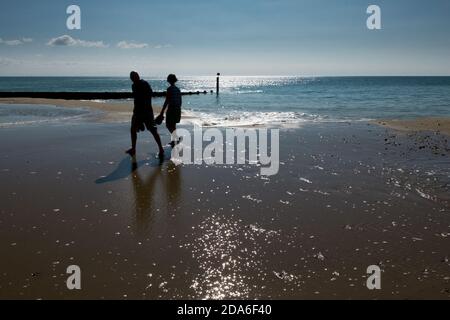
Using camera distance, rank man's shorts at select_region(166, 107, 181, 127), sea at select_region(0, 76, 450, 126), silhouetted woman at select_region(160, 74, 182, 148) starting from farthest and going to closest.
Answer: sea at select_region(0, 76, 450, 126), man's shorts at select_region(166, 107, 181, 127), silhouetted woman at select_region(160, 74, 182, 148)

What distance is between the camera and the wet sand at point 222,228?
3709 mm

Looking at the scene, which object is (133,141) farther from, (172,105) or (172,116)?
(172,105)

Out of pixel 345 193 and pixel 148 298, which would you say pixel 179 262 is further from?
pixel 345 193

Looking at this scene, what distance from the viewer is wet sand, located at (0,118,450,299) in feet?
12.2

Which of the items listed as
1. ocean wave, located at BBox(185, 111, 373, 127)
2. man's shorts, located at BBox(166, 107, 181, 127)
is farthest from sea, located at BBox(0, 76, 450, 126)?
man's shorts, located at BBox(166, 107, 181, 127)

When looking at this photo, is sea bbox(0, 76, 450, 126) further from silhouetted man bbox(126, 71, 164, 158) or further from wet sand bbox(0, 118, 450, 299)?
wet sand bbox(0, 118, 450, 299)

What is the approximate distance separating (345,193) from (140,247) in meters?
3.79

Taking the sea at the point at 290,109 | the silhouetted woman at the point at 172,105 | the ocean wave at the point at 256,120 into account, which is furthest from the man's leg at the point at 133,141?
the sea at the point at 290,109

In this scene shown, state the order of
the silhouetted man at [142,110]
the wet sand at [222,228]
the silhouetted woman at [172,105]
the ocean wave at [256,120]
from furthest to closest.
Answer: the ocean wave at [256,120], the silhouetted woman at [172,105], the silhouetted man at [142,110], the wet sand at [222,228]

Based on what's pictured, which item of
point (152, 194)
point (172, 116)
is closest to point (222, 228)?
point (152, 194)

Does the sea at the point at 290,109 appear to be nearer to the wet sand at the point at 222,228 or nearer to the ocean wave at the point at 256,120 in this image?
the ocean wave at the point at 256,120

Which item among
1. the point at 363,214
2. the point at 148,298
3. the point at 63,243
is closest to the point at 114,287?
the point at 148,298

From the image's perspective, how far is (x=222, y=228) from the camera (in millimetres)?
5047
